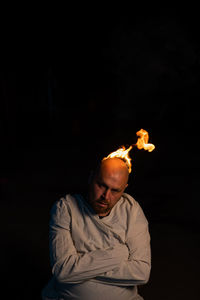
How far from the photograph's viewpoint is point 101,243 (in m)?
2.19

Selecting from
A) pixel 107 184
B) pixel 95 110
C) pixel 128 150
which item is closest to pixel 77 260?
pixel 107 184

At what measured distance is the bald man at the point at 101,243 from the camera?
79.4 inches

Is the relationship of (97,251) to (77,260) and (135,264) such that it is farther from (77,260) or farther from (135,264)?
(135,264)

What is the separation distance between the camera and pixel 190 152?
877 cm

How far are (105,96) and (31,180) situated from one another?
5043 millimetres

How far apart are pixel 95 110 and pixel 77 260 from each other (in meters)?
9.65

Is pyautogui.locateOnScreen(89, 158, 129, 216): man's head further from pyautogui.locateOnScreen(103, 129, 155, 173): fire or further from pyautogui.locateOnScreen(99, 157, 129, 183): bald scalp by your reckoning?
pyautogui.locateOnScreen(103, 129, 155, 173): fire

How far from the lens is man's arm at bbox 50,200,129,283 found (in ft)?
6.53

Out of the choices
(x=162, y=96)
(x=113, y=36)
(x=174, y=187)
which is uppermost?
(x=113, y=36)

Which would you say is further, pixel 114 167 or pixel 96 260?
pixel 114 167

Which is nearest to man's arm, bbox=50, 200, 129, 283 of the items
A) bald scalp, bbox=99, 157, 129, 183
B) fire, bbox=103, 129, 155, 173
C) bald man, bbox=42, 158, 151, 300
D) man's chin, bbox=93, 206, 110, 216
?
bald man, bbox=42, 158, 151, 300

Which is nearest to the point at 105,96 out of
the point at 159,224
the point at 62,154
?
the point at 62,154

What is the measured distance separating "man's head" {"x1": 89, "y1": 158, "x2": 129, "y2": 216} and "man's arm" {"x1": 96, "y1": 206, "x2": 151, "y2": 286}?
303mm

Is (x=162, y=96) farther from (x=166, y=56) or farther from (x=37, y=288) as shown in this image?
(x=37, y=288)
